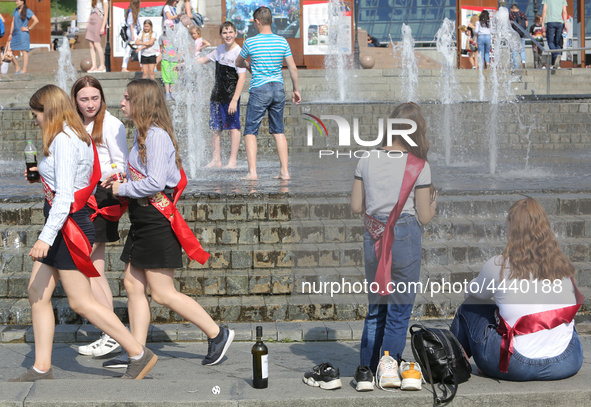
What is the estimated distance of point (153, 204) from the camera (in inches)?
193

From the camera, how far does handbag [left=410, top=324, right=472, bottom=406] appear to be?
168 inches

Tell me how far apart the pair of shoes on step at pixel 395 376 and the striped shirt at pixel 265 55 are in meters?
4.76

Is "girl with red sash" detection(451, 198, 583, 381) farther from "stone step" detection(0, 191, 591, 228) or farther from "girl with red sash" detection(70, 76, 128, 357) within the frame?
"stone step" detection(0, 191, 591, 228)

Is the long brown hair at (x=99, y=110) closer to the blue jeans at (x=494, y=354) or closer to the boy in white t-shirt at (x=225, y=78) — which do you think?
the blue jeans at (x=494, y=354)

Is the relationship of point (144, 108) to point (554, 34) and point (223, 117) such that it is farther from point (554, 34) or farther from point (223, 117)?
point (554, 34)

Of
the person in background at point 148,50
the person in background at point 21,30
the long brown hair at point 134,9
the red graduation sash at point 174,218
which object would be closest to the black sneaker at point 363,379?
the red graduation sash at point 174,218

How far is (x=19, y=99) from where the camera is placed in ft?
55.4

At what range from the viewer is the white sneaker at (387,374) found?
426cm

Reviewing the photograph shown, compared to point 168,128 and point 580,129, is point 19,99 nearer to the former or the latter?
point 580,129

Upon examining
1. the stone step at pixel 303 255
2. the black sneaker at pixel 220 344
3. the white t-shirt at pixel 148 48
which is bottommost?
the black sneaker at pixel 220 344

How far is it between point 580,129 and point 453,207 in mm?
8354

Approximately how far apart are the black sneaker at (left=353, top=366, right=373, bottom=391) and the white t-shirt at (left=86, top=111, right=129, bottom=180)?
6.67 feet

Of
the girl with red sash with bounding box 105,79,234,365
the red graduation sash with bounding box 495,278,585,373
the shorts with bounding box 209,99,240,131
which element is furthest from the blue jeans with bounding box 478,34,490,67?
the red graduation sash with bounding box 495,278,585,373

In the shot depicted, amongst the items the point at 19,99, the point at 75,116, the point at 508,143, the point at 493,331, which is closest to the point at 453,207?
the point at 493,331
